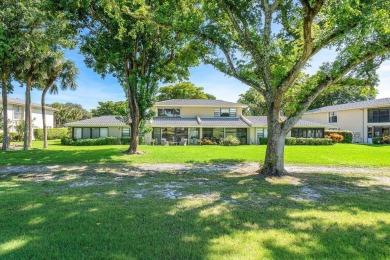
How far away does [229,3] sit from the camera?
10.6 meters

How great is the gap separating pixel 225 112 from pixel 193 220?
3112 cm

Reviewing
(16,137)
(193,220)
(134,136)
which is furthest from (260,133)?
(16,137)

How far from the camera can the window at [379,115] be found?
34.1 metres

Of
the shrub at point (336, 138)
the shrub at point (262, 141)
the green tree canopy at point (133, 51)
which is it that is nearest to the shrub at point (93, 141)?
the green tree canopy at point (133, 51)

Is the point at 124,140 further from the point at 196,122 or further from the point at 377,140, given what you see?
the point at 377,140

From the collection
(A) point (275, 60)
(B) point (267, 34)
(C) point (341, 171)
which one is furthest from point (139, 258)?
(C) point (341, 171)

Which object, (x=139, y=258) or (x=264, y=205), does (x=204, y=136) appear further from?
(x=139, y=258)

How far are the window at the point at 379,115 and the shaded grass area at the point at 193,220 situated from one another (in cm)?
3201

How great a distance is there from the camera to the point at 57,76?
2572 centimetres

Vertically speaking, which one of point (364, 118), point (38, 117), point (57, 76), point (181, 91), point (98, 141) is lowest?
point (98, 141)

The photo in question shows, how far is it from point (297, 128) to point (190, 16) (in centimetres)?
2790

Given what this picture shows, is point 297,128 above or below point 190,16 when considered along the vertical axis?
below

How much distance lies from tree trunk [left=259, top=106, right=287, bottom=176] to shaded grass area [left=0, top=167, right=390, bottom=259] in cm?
143

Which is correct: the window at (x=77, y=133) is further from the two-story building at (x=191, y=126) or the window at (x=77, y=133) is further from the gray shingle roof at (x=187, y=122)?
the gray shingle roof at (x=187, y=122)
